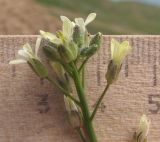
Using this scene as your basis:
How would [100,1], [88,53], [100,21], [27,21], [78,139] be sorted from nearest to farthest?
[88,53] < [78,139] < [27,21] < [100,21] < [100,1]

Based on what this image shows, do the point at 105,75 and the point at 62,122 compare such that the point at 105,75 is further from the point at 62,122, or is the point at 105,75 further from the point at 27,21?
the point at 27,21

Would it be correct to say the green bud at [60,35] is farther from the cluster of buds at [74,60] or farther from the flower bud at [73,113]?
the flower bud at [73,113]

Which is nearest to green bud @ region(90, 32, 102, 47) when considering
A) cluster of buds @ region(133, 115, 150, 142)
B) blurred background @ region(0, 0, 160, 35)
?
cluster of buds @ region(133, 115, 150, 142)

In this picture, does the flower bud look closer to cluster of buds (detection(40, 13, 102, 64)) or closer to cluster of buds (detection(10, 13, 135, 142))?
cluster of buds (detection(10, 13, 135, 142))

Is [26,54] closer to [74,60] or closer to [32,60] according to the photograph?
[32,60]

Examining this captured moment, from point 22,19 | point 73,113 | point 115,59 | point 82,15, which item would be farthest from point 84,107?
point 82,15

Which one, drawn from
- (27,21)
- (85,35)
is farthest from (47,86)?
(27,21)
